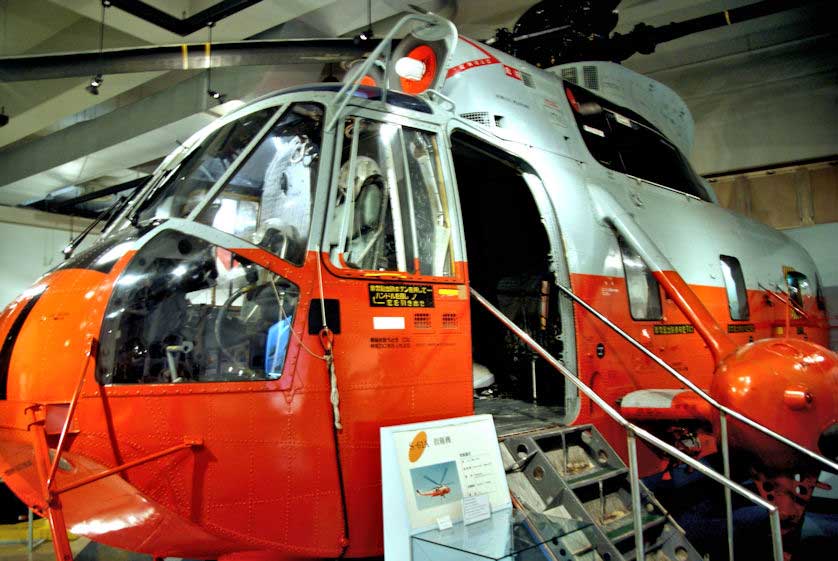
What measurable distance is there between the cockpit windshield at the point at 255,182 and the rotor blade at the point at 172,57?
8.91 feet

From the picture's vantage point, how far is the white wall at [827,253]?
31.7ft

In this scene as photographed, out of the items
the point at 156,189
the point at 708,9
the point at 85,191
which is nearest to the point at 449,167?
the point at 156,189

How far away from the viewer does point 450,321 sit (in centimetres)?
339

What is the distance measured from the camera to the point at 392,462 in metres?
2.77

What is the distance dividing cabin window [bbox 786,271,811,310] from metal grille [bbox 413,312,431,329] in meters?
5.40

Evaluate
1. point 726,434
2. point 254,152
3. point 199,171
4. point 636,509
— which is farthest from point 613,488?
point 199,171

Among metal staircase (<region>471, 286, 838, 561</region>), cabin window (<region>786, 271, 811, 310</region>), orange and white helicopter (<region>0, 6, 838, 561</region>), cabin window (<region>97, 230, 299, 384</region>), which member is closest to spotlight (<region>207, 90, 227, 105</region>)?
orange and white helicopter (<region>0, 6, 838, 561</region>)

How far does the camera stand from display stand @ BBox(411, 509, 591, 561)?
255 centimetres

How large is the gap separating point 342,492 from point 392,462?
13.0 inches

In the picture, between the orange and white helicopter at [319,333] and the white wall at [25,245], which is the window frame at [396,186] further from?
the white wall at [25,245]

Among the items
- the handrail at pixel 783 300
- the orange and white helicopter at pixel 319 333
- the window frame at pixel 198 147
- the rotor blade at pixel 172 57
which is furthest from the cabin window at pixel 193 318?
the handrail at pixel 783 300

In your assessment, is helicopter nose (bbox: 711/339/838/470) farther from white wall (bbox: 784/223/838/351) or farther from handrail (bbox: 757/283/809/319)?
white wall (bbox: 784/223/838/351)

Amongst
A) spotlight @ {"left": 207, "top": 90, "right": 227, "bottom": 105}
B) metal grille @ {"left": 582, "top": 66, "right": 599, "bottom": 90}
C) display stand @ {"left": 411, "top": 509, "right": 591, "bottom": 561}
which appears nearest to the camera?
display stand @ {"left": 411, "top": 509, "right": 591, "bottom": 561}

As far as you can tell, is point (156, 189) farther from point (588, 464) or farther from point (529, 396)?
point (529, 396)
